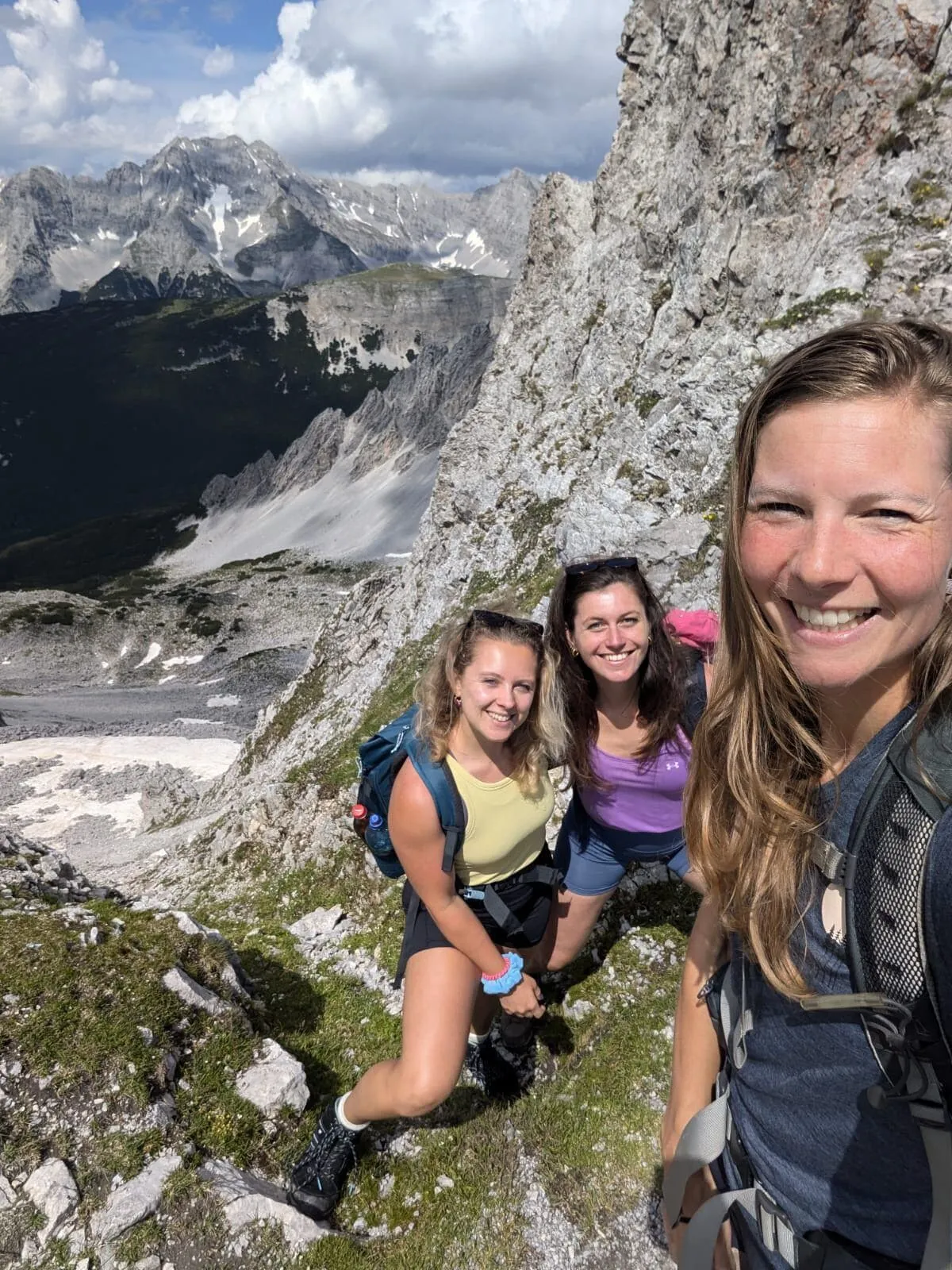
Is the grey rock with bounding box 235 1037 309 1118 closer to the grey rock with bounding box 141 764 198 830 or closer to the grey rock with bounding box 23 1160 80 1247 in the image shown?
the grey rock with bounding box 23 1160 80 1247

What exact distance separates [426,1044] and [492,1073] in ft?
6.87

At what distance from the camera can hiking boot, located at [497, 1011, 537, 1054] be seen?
6828 mm

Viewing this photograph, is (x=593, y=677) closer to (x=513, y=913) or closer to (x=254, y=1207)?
(x=513, y=913)

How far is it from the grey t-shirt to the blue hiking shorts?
3.87m

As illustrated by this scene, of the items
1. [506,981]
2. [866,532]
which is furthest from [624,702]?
[866,532]

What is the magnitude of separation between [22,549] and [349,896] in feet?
691

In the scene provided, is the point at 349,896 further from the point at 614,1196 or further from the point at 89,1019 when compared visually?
the point at 614,1196

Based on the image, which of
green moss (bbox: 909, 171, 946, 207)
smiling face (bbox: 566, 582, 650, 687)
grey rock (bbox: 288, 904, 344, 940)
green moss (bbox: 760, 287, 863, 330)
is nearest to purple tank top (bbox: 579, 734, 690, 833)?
smiling face (bbox: 566, 582, 650, 687)

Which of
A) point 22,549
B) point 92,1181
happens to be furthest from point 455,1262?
point 22,549

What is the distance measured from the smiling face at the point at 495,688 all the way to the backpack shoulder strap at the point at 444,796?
438mm

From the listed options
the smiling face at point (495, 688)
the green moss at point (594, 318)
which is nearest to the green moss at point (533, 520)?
the green moss at point (594, 318)

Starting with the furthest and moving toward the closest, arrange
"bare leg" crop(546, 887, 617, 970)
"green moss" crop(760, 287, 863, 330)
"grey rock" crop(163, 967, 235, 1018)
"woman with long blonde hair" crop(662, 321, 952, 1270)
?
"green moss" crop(760, 287, 863, 330), "bare leg" crop(546, 887, 617, 970), "grey rock" crop(163, 967, 235, 1018), "woman with long blonde hair" crop(662, 321, 952, 1270)

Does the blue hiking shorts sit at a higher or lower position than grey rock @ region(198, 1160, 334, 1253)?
higher

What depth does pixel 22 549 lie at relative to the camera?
182250 mm
